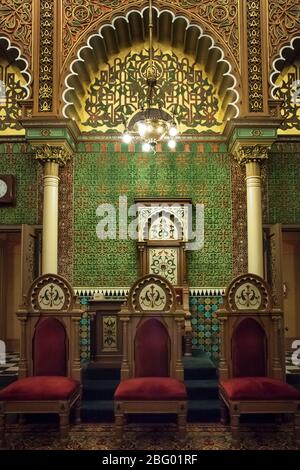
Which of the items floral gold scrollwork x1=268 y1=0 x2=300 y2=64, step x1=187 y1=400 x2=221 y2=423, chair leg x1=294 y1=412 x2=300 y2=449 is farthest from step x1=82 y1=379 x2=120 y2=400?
floral gold scrollwork x1=268 y1=0 x2=300 y2=64

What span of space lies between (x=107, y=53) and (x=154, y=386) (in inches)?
227

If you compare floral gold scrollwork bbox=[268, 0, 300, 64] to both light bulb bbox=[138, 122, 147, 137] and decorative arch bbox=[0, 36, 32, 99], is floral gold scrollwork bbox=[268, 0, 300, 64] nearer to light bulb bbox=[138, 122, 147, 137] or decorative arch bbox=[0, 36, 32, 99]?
light bulb bbox=[138, 122, 147, 137]

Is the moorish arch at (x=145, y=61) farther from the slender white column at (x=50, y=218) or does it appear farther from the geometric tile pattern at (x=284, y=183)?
the geometric tile pattern at (x=284, y=183)

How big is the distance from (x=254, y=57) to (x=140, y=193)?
2.71 metres

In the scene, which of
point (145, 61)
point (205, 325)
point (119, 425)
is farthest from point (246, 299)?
point (145, 61)

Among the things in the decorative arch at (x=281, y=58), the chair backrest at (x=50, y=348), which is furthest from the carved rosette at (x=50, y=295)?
the decorative arch at (x=281, y=58)

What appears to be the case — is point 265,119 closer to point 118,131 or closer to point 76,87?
point 118,131

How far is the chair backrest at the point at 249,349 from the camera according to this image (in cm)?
467

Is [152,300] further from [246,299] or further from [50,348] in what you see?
[50,348]

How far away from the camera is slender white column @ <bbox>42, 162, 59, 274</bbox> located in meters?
7.12

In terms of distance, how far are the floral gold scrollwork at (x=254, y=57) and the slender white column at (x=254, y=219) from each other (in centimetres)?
92

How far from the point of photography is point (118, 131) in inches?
318
